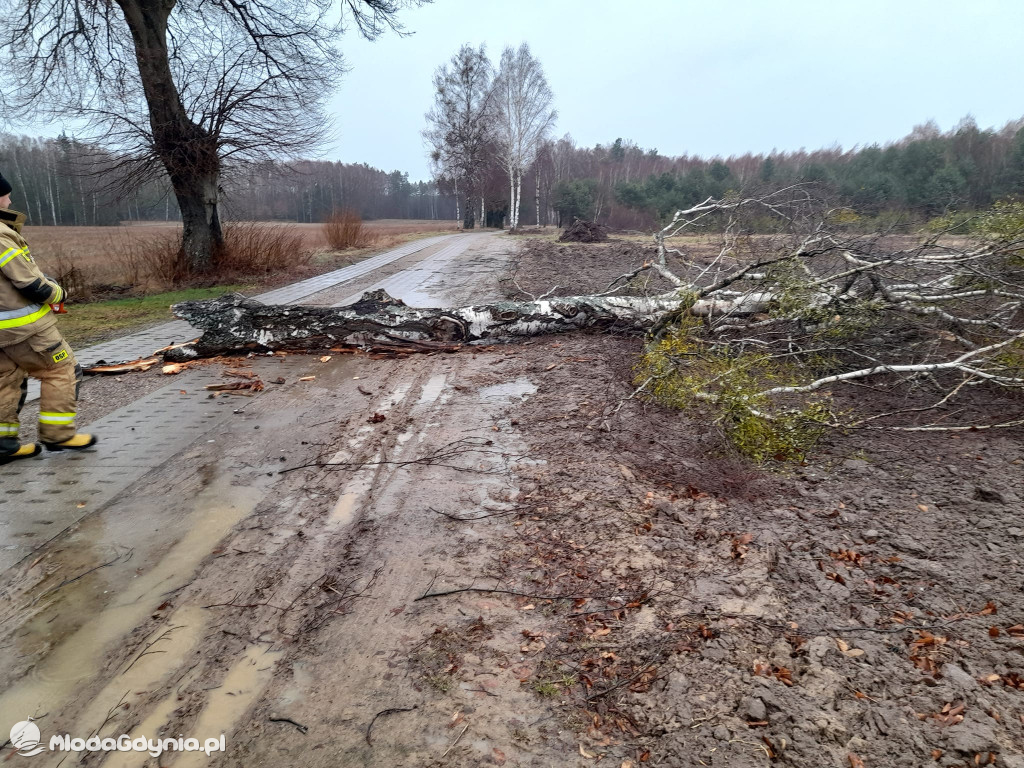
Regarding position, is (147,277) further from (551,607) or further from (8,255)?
(551,607)

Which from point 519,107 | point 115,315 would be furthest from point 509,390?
point 519,107

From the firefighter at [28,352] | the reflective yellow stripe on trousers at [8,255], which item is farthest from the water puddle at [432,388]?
the reflective yellow stripe on trousers at [8,255]

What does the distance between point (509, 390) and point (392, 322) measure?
244 cm

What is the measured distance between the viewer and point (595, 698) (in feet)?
7.05

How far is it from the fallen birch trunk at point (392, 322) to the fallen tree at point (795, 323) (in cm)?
2

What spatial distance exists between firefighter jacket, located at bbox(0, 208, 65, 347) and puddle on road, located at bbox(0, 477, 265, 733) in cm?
167

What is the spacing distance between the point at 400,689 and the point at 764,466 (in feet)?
9.09

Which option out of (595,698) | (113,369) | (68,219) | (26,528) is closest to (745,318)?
(595,698)

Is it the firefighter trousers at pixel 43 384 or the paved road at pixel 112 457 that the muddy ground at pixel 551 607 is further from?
the firefighter trousers at pixel 43 384

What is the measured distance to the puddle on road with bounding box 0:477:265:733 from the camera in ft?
7.24

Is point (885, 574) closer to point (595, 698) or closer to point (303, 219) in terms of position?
point (595, 698)

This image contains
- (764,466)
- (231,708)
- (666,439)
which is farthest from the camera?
(666,439)

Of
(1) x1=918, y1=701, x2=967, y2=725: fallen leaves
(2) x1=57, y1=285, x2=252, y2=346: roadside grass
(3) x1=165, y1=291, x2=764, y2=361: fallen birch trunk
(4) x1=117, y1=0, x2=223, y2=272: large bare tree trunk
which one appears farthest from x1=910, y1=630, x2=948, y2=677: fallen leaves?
(4) x1=117, y1=0, x2=223, y2=272: large bare tree trunk

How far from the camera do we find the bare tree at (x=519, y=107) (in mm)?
36688
